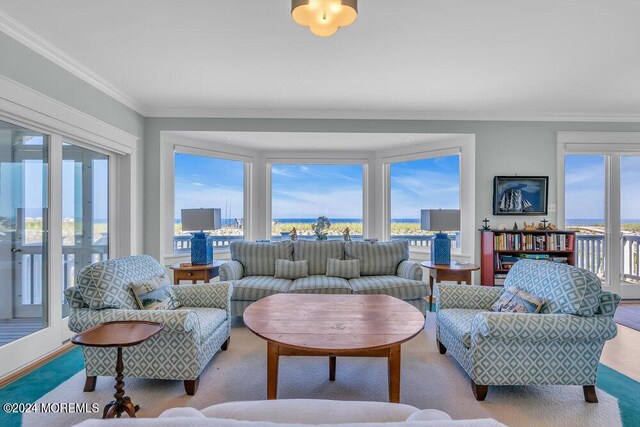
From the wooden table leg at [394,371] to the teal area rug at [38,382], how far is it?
227 centimetres

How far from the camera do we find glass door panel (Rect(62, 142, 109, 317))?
3.04m

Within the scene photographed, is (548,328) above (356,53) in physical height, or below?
below

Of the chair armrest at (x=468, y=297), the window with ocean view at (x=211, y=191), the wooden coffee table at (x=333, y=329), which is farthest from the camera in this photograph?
the window with ocean view at (x=211, y=191)

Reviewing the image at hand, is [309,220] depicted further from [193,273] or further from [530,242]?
[530,242]

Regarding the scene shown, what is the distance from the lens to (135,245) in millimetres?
3922

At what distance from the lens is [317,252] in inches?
156

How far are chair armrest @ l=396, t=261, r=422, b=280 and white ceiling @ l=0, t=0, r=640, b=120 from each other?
2.08m

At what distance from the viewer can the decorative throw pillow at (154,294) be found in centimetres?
228

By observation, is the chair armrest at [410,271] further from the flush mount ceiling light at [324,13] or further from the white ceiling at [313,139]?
the flush mount ceiling light at [324,13]

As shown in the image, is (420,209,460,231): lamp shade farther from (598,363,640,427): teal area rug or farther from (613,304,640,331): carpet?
(613,304,640,331): carpet

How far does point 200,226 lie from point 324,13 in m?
2.80

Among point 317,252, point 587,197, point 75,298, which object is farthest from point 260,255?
point 587,197

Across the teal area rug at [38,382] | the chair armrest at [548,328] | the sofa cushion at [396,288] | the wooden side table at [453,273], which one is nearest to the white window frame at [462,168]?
the wooden side table at [453,273]

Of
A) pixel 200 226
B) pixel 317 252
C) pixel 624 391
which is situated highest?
pixel 200 226
